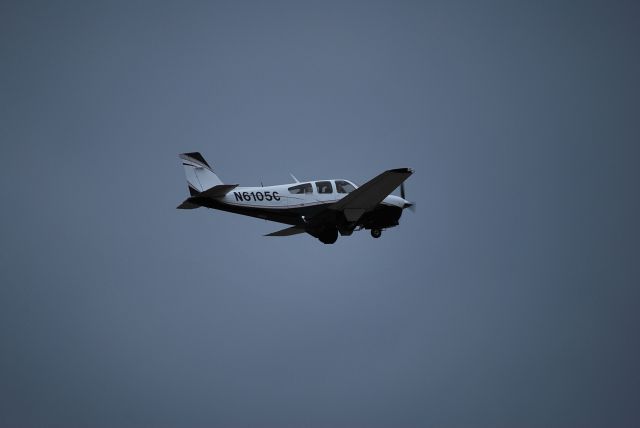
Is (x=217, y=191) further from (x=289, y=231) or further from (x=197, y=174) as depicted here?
(x=289, y=231)

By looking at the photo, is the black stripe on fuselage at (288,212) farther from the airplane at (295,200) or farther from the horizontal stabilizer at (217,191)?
the horizontal stabilizer at (217,191)

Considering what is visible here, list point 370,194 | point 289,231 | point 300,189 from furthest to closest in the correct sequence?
point 289,231 < point 300,189 < point 370,194

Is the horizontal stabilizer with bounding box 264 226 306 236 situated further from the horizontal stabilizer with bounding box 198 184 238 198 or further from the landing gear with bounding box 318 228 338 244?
the horizontal stabilizer with bounding box 198 184 238 198

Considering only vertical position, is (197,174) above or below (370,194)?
above

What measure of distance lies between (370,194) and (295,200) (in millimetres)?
2726

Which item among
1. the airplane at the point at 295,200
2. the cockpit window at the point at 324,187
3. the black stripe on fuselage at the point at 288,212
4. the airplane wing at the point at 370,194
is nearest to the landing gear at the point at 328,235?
the airplane at the point at 295,200

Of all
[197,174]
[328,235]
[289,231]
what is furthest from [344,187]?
[197,174]

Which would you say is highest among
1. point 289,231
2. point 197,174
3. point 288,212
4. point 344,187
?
point 197,174

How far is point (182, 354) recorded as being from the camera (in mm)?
155125

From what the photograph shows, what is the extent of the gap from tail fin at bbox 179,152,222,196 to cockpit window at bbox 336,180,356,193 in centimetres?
429

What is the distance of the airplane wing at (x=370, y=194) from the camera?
23.3 metres

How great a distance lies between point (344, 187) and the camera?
2569 centimetres

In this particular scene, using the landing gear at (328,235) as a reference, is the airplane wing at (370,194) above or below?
above

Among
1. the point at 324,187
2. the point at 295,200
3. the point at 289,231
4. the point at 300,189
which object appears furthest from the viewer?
the point at 289,231
